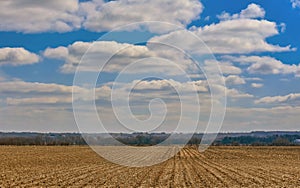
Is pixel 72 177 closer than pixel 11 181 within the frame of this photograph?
No

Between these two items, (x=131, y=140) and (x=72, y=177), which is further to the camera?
(x=131, y=140)

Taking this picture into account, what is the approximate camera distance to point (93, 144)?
12450cm

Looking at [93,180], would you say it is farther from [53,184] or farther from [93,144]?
[93,144]

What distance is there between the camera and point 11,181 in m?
28.4

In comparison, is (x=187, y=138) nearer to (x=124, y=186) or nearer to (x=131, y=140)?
(x=131, y=140)

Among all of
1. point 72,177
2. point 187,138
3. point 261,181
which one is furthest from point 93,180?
point 187,138

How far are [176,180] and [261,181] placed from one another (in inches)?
195

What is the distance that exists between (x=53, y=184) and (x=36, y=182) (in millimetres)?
1760

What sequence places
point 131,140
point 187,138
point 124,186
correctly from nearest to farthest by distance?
1. point 124,186
2. point 187,138
3. point 131,140

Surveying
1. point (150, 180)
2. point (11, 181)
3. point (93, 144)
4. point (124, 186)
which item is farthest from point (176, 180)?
point (93, 144)

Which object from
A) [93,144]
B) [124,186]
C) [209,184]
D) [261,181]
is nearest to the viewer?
[124,186]

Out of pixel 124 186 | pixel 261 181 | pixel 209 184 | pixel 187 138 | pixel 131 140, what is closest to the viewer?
pixel 124 186

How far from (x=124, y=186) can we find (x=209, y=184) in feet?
15.2

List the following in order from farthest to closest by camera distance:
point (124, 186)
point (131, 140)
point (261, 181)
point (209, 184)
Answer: point (131, 140) → point (261, 181) → point (209, 184) → point (124, 186)
